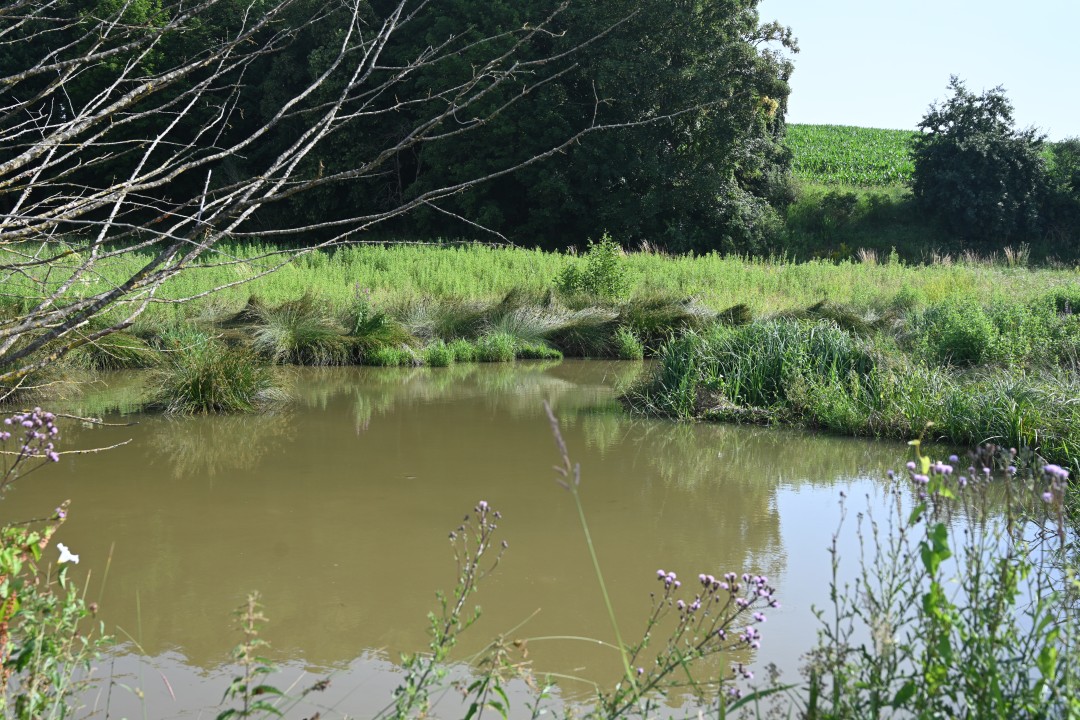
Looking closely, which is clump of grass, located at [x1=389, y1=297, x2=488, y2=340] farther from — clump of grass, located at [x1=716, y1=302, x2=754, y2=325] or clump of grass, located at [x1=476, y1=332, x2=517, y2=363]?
clump of grass, located at [x1=716, y1=302, x2=754, y2=325]

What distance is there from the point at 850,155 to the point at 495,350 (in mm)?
33885

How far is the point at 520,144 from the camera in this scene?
27125mm

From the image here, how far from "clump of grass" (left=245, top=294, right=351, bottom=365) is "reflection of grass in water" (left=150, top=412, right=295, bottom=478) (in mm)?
3468

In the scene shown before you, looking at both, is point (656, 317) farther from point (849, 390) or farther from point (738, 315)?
point (849, 390)

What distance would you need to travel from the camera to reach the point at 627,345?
13539 mm

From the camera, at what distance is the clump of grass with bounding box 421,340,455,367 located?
12414mm

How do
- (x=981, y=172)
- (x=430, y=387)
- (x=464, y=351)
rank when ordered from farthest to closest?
1. (x=981, y=172)
2. (x=464, y=351)
3. (x=430, y=387)

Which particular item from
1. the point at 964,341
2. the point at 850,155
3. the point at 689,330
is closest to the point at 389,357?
the point at 689,330

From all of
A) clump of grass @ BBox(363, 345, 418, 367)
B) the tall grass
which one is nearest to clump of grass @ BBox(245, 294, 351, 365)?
clump of grass @ BBox(363, 345, 418, 367)

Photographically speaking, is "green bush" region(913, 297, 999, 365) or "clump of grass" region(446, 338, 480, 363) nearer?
"green bush" region(913, 297, 999, 365)

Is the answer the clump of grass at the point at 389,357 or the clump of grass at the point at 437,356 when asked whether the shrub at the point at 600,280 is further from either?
the clump of grass at the point at 389,357

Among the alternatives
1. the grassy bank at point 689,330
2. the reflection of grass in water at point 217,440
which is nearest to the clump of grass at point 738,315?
the grassy bank at point 689,330

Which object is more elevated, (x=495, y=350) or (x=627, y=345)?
(x=627, y=345)

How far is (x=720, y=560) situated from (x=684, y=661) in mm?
2475
